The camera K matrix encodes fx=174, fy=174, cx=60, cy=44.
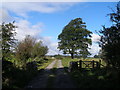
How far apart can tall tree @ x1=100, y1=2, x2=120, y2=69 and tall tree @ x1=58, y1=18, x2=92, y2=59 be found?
36019 millimetres

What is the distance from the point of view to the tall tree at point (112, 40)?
15164mm

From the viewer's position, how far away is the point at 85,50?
181 feet

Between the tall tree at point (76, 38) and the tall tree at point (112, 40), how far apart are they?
118ft

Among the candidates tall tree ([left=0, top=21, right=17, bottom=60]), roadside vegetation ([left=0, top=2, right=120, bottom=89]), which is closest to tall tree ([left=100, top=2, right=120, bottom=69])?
roadside vegetation ([left=0, top=2, right=120, bottom=89])

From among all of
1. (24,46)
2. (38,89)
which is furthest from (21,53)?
(38,89)

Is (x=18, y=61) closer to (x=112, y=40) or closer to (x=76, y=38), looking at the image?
(x=112, y=40)

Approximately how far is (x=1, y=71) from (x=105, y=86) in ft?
27.0

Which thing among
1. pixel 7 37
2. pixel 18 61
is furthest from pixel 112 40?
pixel 7 37

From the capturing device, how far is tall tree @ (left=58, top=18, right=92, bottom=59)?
180ft

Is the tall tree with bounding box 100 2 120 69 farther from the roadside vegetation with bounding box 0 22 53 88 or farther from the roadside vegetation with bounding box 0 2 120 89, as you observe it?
the roadside vegetation with bounding box 0 22 53 88

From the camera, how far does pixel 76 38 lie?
5638 cm

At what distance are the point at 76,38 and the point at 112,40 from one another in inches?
1565

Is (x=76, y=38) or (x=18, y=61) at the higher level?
(x=76, y=38)

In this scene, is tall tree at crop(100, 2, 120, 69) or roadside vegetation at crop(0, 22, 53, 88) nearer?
roadside vegetation at crop(0, 22, 53, 88)
